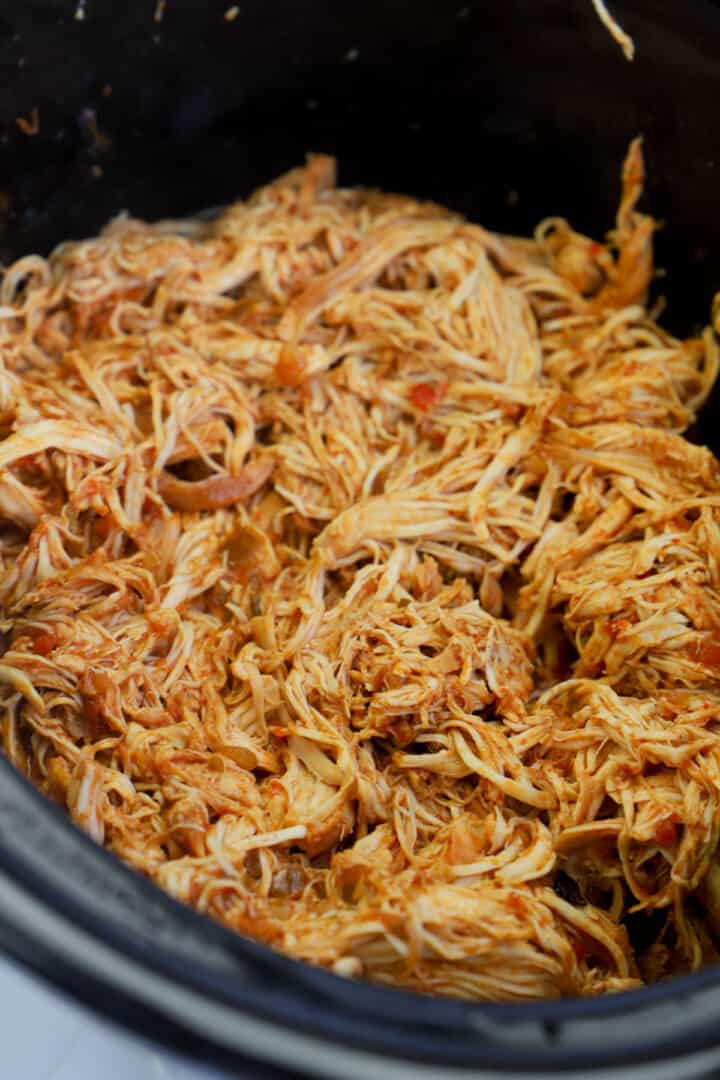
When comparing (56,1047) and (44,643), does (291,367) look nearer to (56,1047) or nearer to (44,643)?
(44,643)

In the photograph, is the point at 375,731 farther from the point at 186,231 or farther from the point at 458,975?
the point at 186,231

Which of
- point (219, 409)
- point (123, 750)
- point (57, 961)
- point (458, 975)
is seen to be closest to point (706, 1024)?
point (458, 975)

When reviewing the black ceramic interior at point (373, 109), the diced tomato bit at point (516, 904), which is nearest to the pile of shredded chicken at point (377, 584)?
the diced tomato bit at point (516, 904)

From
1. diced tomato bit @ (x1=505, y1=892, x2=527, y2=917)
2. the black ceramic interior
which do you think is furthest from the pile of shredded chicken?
the black ceramic interior

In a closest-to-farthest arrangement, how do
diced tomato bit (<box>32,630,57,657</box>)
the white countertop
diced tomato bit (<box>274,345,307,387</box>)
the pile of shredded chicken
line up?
1. the white countertop
2. the pile of shredded chicken
3. diced tomato bit (<box>32,630,57,657</box>)
4. diced tomato bit (<box>274,345,307,387</box>)

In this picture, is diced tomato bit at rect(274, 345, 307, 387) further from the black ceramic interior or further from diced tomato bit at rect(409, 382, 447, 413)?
the black ceramic interior

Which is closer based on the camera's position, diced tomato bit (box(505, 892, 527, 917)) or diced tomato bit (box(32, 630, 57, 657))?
diced tomato bit (box(505, 892, 527, 917))
